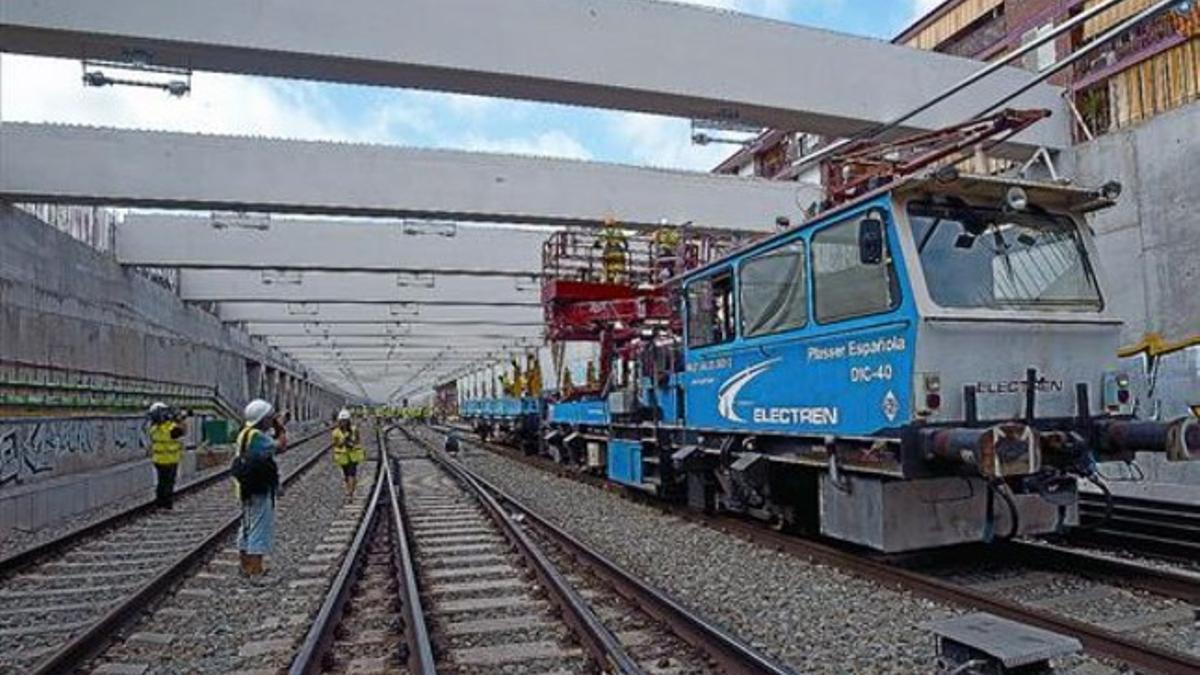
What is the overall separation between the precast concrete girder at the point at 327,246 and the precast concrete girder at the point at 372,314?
1027cm

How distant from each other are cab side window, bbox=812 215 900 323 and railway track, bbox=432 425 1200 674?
1970mm

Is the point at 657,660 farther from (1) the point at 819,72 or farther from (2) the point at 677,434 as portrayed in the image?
(1) the point at 819,72

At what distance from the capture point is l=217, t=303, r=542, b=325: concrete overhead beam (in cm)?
3153

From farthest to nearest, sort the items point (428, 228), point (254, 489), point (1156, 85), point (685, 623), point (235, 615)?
point (428, 228), point (1156, 85), point (254, 489), point (235, 615), point (685, 623)

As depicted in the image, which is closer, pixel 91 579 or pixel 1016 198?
pixel 1016 198

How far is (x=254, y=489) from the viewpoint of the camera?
26.0 ft

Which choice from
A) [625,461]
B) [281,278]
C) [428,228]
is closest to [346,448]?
[625,461]

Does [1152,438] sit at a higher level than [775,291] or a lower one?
lower

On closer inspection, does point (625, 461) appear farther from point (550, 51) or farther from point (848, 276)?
point (848, 276)

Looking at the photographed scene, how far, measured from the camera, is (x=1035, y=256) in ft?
22.7

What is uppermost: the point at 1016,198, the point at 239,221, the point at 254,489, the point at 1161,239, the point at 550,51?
the point at 550,51

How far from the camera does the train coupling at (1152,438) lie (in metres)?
5.93

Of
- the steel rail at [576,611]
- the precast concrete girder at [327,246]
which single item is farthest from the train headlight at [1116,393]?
the precast concrete girder at [327,246]

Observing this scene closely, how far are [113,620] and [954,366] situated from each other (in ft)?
19.9
